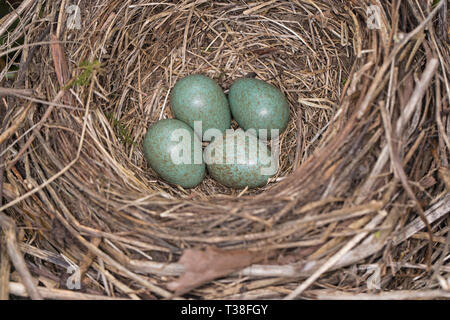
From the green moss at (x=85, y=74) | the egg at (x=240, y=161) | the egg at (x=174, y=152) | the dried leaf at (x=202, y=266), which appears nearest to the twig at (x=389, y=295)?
the dried leaf at (x=202, y=266)

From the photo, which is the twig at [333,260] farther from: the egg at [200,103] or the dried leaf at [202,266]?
the egg at [200,103]

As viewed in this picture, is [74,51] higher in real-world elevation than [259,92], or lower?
higher

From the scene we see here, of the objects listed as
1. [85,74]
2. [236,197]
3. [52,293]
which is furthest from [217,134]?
[52,293]

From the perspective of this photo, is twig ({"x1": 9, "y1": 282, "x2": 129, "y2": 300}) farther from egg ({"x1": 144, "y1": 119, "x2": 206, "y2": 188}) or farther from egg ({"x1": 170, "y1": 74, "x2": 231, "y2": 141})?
egg ({"x1": 170, "y1": 74, "x2": 231, "y2": 141})

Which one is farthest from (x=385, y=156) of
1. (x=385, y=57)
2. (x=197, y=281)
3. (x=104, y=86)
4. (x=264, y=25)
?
(x=104, y=86)

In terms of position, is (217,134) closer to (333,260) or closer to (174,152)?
(174,152)

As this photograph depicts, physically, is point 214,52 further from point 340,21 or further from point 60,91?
point 60,91
